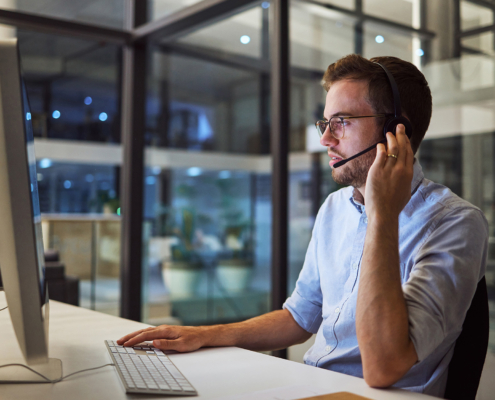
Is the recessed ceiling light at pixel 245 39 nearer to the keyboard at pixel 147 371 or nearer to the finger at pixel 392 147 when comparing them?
the finger at pixel 392 147

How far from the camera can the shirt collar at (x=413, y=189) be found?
49.3 inches

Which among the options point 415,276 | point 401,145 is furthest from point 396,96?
point 415,276

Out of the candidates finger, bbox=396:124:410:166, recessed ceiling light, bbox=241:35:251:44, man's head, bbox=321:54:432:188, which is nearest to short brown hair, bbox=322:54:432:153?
man's head, bbox=321:54:432:188

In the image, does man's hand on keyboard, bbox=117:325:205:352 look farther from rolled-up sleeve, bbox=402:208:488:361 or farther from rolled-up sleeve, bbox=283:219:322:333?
rolled-up sleeve, bbox=402:208:488:361

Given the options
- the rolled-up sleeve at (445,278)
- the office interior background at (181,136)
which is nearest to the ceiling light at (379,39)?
the office interior background at (181,136)

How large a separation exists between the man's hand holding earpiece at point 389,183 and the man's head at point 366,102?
16 cm

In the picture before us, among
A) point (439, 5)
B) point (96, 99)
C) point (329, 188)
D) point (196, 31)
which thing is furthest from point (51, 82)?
point (439, 5)

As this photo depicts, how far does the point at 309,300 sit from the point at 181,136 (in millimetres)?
2887

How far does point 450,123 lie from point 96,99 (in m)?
3.12

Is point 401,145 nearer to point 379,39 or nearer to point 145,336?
point 145,336

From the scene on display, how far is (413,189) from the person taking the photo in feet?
4.11

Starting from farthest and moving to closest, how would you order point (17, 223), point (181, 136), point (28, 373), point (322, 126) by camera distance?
point (181, 136)
point (322, 126)
point (28, 373)
point (17, 223)

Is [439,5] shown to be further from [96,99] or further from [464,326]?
[96,99]

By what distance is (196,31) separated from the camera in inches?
142
